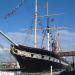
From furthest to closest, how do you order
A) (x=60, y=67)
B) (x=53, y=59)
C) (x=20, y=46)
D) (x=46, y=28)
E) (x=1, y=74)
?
1. (x=46, y=28)
2. (x=60, y=67)
3. (x=53, y=59)
4. (x=20, y=46)
5. (x=1, y=74)

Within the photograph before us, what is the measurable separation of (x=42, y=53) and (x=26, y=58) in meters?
3.50

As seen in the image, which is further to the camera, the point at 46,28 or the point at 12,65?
the point at 46,28

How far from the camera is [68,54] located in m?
67.7

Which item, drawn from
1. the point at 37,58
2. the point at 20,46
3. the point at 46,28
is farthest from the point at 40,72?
the point at 46,28

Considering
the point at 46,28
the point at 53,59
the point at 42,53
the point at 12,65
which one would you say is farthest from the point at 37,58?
the point at 46,28

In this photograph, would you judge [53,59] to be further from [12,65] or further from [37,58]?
[12,65]

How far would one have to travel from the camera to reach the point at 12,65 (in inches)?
2589

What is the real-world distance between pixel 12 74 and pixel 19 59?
16.9 meters

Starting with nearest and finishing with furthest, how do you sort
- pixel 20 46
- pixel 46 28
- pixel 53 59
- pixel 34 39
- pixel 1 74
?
pixel 1 74
pixel 20 46
pixel 53 59
pixel 34 39
pixel 46 28

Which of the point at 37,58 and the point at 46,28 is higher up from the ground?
the point at 46,28

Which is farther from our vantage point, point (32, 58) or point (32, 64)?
point (32, 64)

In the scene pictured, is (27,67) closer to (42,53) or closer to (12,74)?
(42,53)

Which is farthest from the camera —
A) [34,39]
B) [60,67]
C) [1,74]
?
[34,39]

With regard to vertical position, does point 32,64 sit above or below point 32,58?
below
